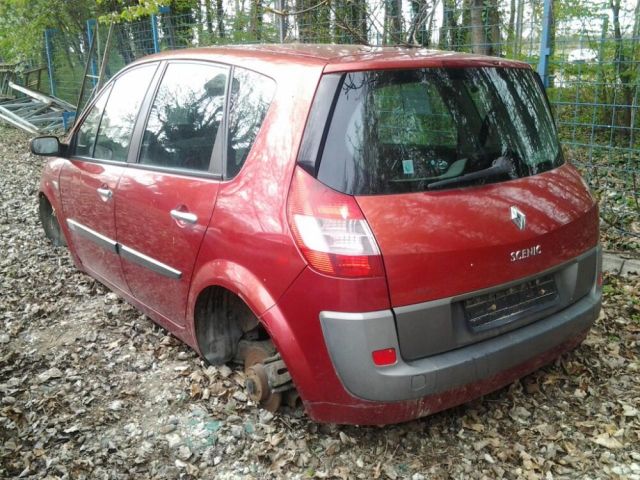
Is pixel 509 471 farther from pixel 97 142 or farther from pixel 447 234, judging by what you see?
pixel 97 142

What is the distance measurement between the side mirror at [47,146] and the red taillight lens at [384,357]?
3077 millimetres

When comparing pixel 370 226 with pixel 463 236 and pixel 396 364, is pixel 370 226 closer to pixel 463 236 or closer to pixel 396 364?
pixel 463 236

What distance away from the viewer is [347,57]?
8.95 ft

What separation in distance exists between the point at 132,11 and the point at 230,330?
21.2ft

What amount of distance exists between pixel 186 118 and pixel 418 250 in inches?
64.4

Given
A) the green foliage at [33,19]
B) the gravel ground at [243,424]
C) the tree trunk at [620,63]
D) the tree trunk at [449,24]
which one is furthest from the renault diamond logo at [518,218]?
the green foliage at [33,19]

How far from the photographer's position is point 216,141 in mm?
3041

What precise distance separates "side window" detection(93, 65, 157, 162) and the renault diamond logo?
2.37 meters

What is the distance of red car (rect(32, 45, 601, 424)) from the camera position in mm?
2396

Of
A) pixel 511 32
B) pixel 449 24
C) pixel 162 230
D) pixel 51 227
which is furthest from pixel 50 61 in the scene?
pixel 162 230

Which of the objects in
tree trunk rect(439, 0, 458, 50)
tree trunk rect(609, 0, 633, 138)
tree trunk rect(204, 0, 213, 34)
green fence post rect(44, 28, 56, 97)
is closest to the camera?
tree trunk rect(609, 0, 633, 138)

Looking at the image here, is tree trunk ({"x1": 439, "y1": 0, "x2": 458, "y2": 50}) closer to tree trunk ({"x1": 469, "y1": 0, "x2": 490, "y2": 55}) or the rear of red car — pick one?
tree trunk ({"x1": 469, "y1": 0, "x2": 490, "y2": 55})

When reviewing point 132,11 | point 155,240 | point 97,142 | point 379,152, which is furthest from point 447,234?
point 132,11

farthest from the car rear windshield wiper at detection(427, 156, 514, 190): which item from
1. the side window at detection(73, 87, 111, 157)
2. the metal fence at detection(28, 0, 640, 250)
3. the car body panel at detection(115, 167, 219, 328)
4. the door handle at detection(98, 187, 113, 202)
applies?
the side window at detection(73, 87, 111, 157)
